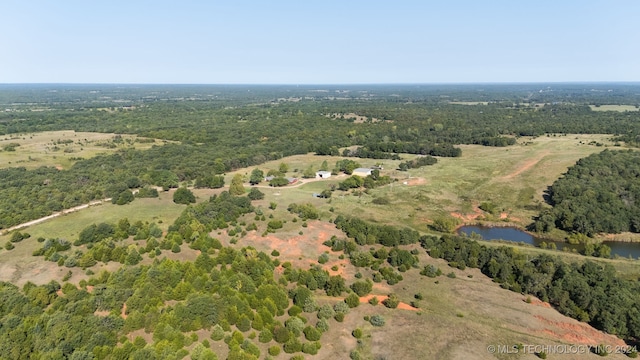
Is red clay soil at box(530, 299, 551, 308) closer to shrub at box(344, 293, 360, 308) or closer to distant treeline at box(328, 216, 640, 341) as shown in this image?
distant treeline at box(328, 216, 640, 341)

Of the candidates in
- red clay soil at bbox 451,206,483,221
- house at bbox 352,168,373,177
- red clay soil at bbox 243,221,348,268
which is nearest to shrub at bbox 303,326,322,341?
red clay soil at bbox 243,221,348,268

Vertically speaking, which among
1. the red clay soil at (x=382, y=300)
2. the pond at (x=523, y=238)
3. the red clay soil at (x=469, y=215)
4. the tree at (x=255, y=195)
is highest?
the tree at (x=255, y=195)

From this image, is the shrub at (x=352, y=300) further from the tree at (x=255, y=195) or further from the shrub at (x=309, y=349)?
the tree at (x=255, y=195)

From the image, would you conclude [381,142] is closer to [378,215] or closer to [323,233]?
[378,215]

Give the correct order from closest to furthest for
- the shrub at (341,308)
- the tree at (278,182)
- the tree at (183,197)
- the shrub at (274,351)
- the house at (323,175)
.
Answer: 1. the shrub at (274,351)
2. the shrub at (341,308)
3. the tree at (183,197)
4. the tree at (278,182)
5. the house at (323,175)

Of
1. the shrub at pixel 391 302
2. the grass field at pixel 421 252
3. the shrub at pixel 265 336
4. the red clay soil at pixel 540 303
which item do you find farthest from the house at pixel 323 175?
the shrub at pixel 265 336

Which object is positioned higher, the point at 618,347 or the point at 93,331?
the point at 93,331

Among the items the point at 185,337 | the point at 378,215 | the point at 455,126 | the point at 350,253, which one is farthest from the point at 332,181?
the point at 455,126
